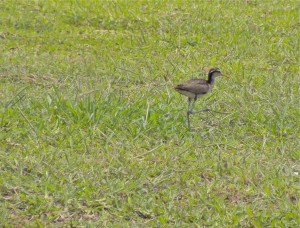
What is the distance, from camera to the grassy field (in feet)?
19.1

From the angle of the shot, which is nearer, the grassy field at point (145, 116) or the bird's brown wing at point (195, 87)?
the grassy field at point (145, 116)

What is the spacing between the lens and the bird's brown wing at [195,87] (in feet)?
23.9

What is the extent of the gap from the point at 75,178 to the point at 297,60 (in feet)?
14.3

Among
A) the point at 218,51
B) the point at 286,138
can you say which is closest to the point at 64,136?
the point at 286,138

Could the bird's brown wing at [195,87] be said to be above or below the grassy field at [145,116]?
above

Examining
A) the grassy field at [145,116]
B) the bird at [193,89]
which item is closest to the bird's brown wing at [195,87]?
the bird at [193,89]

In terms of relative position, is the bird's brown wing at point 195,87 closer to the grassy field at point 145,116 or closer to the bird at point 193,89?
the bird at point 193,89

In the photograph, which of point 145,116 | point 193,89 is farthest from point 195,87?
point 145,116

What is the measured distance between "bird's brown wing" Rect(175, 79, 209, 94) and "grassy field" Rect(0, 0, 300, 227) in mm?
292

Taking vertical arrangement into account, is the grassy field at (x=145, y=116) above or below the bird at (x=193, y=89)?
below

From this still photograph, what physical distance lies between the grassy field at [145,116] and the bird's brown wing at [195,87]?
0.96 ft

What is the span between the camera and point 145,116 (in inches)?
284

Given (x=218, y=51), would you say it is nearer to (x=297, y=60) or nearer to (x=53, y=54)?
(x=297, y=60)

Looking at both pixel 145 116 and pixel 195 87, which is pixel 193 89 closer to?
pixel 195 87
